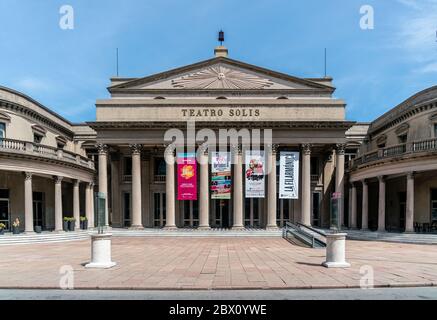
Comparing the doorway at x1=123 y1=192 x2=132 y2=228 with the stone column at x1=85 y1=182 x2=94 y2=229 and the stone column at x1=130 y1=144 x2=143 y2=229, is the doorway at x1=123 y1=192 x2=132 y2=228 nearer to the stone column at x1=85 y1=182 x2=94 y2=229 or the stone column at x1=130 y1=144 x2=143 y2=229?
the stone column at x1=85 y1=182 x2=94 y2=229

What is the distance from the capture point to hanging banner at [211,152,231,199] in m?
27.3

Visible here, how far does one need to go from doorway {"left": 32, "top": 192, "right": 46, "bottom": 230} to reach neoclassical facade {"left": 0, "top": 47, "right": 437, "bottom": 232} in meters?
0.09

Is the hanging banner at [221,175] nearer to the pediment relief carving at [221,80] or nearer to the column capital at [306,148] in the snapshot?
the column capital at [306,148]

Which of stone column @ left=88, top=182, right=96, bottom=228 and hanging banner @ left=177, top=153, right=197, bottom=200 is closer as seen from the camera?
hanging banner @ left=177, top=153, right=197, bottom=200

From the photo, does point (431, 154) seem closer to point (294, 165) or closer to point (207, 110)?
point (294, 165)

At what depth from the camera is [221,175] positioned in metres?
27.4

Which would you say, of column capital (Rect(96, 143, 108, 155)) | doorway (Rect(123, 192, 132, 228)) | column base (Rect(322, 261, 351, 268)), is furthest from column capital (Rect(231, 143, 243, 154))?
column base (Rect(322, 261, 351, 268))

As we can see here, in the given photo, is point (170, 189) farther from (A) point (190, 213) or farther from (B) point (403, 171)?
(B) point (403, 171)

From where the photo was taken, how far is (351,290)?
852 centimetres

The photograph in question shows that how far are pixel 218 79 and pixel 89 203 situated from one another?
60.3 feet

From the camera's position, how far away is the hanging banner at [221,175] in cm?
2728

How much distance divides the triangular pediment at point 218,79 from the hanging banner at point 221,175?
889 cm

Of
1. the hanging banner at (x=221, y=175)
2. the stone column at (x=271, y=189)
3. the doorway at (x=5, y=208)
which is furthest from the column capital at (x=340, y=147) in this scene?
the doorway at (x=5, y=208)
